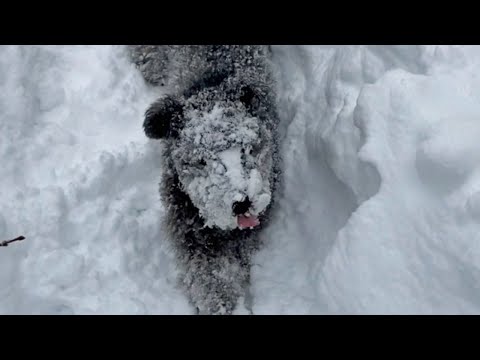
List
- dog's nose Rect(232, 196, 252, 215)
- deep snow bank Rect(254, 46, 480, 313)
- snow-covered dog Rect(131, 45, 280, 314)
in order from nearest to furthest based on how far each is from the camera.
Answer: deep snow bank Rect(254, 46, 480, 313) → dog's nose Rect(232, 196, 252, 215) → snow-covered dog Rect(131, 45, 280, 314)

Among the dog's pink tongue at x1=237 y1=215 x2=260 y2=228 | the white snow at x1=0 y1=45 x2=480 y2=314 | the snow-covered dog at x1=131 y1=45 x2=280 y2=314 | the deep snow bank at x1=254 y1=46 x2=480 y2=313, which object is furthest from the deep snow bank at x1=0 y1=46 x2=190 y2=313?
the deep snow bank at x1=254 y1=46 x2=480 y2=313

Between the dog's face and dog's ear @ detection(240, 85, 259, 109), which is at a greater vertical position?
dog's ear @ detection(240, 85, 259, 109)

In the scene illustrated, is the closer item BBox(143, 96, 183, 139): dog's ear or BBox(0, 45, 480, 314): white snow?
BBox(0, 45, 480, 314): white snow

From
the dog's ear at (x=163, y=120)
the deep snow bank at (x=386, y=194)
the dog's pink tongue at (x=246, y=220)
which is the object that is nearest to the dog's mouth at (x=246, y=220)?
the dog's pink tongue at (x=246, y=220)

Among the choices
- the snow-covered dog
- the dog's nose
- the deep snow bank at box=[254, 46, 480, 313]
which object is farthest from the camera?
the snow-covered dog

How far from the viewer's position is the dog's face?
10.8 ft

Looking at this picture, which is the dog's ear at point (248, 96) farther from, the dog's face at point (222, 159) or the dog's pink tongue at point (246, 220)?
the dog's pink tongue at point (246, 220)

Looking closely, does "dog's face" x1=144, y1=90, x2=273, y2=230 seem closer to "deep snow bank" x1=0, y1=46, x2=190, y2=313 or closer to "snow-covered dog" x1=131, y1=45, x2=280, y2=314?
"snow-covered dog" x1=131, y1=45, x2=280, y2=314

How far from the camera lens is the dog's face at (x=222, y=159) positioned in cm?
329

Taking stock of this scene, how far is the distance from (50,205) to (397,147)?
3367mm

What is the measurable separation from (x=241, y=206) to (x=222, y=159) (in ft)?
1.41

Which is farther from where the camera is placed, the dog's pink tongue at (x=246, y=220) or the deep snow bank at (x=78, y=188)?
the deep snow bank at (x=78, y=188)

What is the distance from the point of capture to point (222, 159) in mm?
3395

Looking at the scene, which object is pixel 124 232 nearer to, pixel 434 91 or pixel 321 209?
pixel 321 209
